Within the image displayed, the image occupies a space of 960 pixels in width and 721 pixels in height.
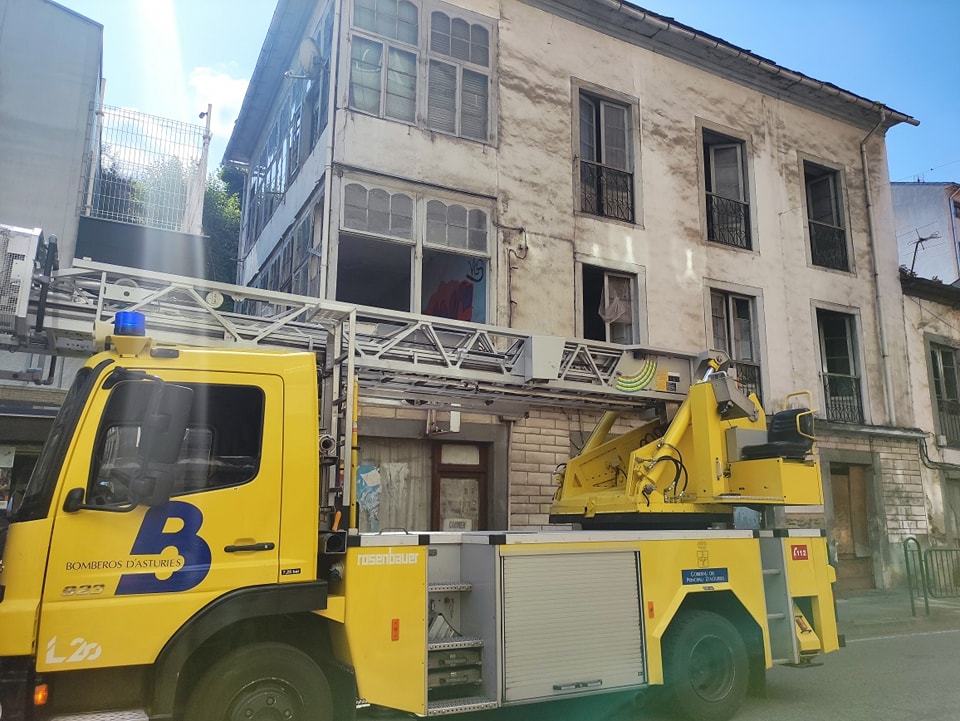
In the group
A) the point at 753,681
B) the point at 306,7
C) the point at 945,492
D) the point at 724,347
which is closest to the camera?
the point at 753,681

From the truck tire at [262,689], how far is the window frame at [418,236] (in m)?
6.99

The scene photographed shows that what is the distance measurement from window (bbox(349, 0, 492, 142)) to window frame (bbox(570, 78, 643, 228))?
1.83m

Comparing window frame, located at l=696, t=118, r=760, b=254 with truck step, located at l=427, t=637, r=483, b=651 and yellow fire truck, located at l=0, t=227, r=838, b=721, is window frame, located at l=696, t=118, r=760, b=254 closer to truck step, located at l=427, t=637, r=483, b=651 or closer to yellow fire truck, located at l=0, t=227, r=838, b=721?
yellow fire truck, located at l=0, t=227, r=838, b=721

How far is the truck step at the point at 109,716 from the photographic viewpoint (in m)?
4.14

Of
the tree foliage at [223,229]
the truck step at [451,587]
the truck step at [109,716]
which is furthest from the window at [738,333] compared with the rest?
the tree foliage at [223,229]

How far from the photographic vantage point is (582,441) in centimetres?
1259

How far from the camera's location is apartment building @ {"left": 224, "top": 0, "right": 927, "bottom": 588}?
11828mm

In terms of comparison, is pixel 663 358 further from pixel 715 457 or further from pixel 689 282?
pixel 689 282

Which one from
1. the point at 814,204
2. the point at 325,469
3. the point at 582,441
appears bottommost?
the point at 325,469

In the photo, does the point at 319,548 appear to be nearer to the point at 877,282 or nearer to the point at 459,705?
the point at 459,705

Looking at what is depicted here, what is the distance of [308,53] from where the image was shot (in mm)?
13211

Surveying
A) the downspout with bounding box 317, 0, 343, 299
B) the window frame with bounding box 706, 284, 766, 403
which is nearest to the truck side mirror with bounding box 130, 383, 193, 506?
the downspout with bounding box 317, 0, 343, 299

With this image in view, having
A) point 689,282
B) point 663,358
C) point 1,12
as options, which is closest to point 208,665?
point 663,358

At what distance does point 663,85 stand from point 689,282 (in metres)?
4.09
